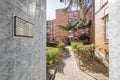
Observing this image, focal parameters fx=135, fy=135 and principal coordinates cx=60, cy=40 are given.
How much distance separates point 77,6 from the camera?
10.3 meters

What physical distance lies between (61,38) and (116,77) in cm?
3297

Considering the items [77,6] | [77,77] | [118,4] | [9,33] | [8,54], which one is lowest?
[77,77]

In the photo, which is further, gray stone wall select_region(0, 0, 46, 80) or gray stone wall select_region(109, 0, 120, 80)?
gray stone wall select_region(109, 0, 120, 80)

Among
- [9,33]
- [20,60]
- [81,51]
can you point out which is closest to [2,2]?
[9,33]

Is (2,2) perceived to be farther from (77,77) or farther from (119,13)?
(77,77)

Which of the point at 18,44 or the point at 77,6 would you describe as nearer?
the point at 18,44

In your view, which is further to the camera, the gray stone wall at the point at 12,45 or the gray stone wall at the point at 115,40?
the gray stone wall at the point at 115,40

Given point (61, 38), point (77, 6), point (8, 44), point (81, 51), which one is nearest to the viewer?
point (8, 44)

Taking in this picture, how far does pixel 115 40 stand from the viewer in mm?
2609

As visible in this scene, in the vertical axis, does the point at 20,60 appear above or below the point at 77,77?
above

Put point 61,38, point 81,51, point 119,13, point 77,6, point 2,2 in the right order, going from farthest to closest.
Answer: point 61,38, point 81,51, point 77,6, point 119,13, point 2,2

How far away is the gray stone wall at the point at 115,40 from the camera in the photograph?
251cm

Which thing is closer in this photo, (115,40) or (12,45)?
(12,45)

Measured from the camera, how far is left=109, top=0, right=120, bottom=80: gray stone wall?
Answer: 251 centimetres
